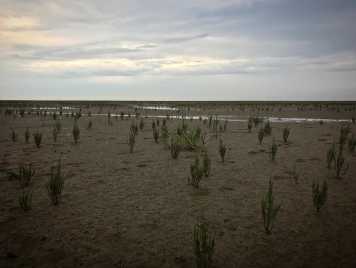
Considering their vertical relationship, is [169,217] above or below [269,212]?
below

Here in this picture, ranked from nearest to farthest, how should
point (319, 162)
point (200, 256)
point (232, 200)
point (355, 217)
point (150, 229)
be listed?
point (200, 256), point (150, 229), point (355, 217), point (232, 200), point (319, 162)

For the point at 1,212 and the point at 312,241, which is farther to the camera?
the point at 1,212

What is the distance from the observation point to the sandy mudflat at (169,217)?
10.3ft

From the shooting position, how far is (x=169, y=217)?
4.12 meters

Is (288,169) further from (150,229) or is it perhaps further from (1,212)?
(1,212)

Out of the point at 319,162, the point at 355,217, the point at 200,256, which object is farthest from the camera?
the point at 319,162

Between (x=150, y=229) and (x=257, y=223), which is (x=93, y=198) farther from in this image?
(x=257, y=223)

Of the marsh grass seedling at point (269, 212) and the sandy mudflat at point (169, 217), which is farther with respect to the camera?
the marsh grass seedling at point (269, 212)

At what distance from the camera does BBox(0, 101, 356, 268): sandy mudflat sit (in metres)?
3.15

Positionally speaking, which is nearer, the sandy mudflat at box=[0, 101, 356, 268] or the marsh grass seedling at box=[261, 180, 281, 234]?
the sandy mudflat at box=[0, 101, 356, 268]

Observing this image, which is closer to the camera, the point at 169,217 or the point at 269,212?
the point at 269,212

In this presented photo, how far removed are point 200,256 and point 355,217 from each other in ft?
8.36

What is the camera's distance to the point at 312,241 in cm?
343

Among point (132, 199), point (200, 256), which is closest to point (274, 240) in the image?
point (200, 256)
